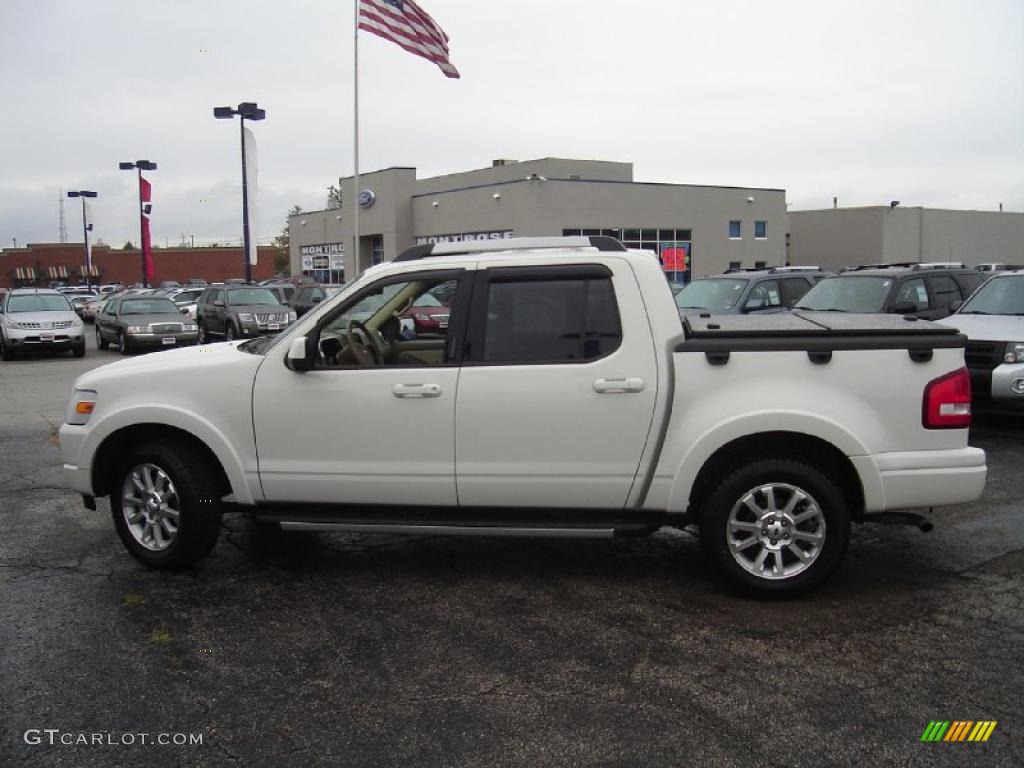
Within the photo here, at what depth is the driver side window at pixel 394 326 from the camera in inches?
207

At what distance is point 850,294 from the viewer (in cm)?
1279

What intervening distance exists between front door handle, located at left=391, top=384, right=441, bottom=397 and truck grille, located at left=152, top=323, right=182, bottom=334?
18999 millimetres

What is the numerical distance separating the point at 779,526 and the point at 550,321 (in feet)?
5.50

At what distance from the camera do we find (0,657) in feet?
14.5

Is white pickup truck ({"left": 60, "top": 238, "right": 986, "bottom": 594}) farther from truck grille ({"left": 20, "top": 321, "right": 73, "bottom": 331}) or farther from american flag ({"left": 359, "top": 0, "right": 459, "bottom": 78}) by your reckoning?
truck grille ({"left": 20, "top": 321, "right": 73, "bottom": 331})

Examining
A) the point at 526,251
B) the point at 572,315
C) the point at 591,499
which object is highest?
the point at 526,251

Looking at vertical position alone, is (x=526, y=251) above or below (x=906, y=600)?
above

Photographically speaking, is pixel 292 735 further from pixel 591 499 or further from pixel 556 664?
pixel 591 499

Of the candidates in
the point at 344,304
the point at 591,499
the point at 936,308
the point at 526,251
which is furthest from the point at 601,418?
the point at 936,308

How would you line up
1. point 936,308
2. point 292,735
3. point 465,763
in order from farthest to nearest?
point 936,308 → point 292,735 → point 465,763

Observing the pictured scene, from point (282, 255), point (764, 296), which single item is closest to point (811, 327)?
point (764, 296)

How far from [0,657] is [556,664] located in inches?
107

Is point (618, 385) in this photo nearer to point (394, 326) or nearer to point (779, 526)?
point (779, 526)

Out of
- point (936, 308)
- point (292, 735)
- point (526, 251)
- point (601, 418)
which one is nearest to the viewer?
point (292, 735)
